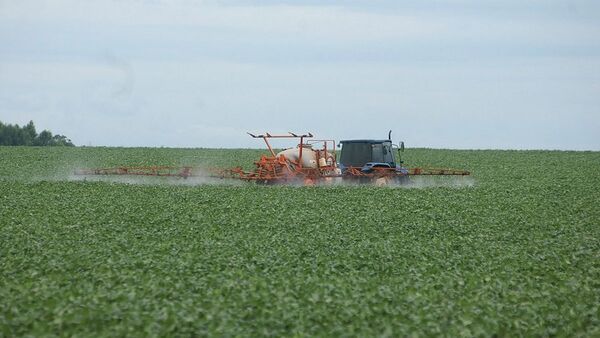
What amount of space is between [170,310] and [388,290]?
3878mm

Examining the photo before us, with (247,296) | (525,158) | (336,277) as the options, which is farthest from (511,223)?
(525,158)

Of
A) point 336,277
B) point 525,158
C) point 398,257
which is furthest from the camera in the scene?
point 525,158

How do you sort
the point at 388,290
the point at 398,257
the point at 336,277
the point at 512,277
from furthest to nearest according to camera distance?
the point at 398,257 < the point at 512,277 < the point at 336,277 < the point at 388,290

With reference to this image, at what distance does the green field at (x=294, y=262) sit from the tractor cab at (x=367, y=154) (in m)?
3.38

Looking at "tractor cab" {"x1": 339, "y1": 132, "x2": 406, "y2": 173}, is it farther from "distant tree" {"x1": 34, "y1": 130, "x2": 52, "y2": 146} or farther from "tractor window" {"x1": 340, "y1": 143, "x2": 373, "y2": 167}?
"distant tree" {"x1": 34, "y1": 130, "x2": 52, "y2": 146}

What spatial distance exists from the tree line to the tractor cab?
266 ft

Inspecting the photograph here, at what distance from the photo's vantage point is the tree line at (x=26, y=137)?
378 feet

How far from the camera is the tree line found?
11519 centimetres

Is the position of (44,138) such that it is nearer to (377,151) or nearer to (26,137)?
(26,137)

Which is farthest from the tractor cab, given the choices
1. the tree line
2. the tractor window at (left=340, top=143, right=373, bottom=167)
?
the tree line

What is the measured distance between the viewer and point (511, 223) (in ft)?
87.4

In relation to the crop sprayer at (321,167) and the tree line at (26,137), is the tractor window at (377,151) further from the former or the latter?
the tree line at (26,137)

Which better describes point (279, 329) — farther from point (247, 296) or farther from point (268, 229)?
point (268, 229)

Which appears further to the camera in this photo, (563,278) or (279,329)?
(563,278)
